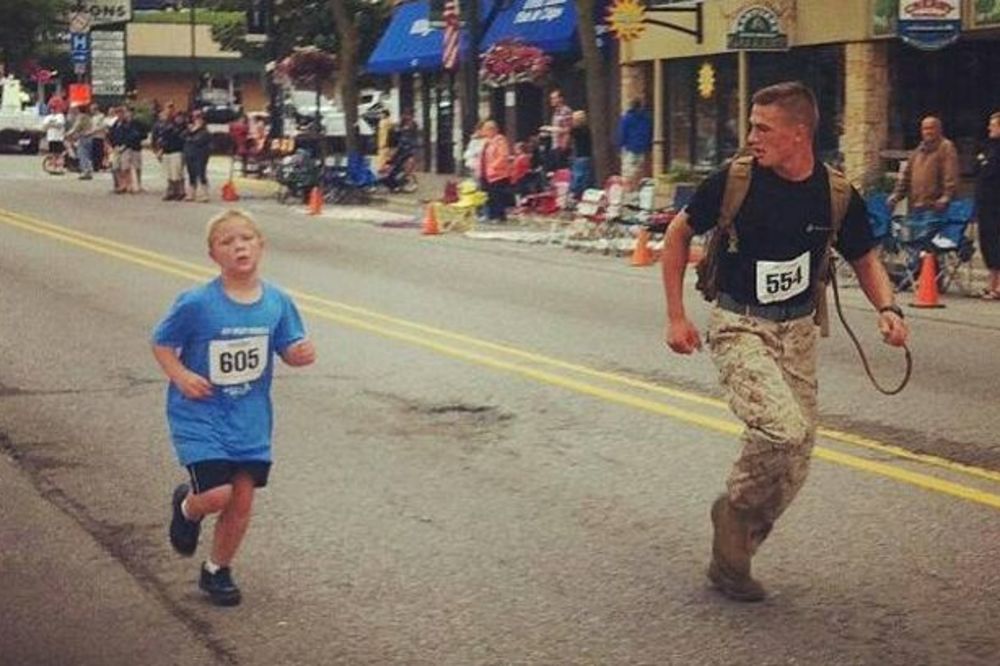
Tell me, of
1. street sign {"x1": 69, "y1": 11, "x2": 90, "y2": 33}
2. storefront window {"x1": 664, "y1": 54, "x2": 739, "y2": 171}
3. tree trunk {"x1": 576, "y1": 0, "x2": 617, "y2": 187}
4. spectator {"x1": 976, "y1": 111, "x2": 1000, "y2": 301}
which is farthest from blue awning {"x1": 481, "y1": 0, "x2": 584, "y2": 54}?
street sign {"x1": 69, "y1": 11, "x2": 90, "y2": 33}

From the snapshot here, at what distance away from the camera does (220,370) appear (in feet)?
20.5

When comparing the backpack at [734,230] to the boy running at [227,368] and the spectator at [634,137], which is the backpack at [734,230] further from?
the spectator at [634,137]

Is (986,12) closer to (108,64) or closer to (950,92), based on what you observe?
(950,92)

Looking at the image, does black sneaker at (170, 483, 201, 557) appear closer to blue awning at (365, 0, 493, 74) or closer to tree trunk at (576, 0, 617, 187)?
tree trunk at (576, 0, 617, 187)

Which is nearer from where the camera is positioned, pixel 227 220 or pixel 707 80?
pixel 227 220

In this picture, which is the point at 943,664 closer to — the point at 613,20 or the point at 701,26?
the point at 613,20

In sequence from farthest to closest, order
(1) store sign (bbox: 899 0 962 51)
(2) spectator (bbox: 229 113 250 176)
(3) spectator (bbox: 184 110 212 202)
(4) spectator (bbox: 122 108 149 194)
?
1. (2) spectator (bbox: 229 113 250 176)
2. (4) spectator (bbox: 122 108 149 194)
3. (3) spectator (bbox: 184 110 212 202)
4. (1) store sign (bbox: 899 0 962 51)

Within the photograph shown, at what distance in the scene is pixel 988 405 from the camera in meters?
10.7

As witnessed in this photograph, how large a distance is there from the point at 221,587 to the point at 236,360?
0.82 m

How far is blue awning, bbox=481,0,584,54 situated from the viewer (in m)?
34.9

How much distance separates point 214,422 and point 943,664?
247 centimetres

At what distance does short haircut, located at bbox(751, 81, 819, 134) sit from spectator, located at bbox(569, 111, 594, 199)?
22.9 meters

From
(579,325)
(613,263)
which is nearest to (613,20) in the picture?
(613,263)

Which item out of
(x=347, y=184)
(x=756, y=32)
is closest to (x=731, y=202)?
(x=756, y=32)
